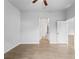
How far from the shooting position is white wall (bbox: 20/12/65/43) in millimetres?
10867

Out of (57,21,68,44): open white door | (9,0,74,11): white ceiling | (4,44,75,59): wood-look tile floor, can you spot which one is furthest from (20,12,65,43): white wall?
(4,44,75,59): wood-look tile floor

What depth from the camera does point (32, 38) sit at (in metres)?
10.9

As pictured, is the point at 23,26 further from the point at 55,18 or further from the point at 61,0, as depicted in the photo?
the point at 61,0

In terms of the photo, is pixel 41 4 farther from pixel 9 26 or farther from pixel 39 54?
pixel 39 54

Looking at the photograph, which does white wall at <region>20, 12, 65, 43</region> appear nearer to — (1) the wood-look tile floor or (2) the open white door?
(2) the open white door

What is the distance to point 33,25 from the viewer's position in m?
10.9

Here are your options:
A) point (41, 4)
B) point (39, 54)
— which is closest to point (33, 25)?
point (41, 4)

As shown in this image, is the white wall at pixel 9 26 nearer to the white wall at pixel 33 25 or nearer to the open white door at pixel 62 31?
the white wall at pixel 33 25

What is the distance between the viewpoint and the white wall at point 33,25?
1087cm

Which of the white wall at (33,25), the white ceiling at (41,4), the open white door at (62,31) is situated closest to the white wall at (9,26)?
the white ceiling at (41,4)
